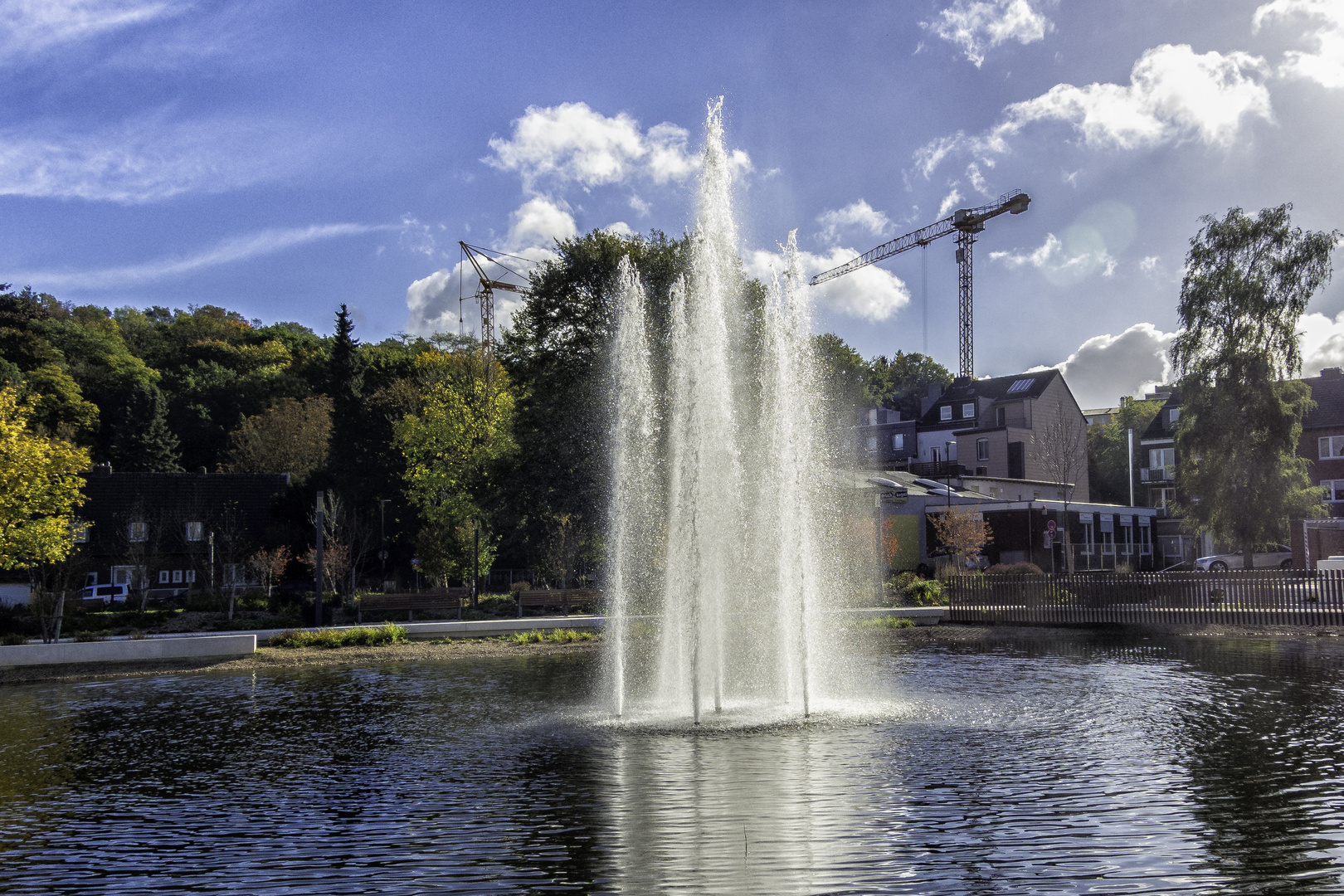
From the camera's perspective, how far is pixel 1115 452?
8388 cm

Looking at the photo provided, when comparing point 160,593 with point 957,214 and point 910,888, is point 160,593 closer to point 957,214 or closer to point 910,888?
point 910,888

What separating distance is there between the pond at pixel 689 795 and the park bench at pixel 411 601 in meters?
14.0

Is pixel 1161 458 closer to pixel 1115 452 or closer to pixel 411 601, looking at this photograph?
pixel 1115 452

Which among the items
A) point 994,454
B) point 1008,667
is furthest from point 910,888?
point 994,454

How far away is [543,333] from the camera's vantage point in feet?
124

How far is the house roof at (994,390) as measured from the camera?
73938 mm

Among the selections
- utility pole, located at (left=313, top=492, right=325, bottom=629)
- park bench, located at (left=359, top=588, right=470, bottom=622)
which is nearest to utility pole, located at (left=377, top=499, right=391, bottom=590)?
park bench, located at (left=359, top=588, right=470, bottom=622)

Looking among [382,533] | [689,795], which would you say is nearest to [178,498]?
[382,533]

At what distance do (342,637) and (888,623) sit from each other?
17.0 meters

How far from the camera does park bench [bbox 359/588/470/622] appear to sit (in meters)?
31.0

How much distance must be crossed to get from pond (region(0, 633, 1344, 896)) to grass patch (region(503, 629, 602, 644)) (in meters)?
9.46

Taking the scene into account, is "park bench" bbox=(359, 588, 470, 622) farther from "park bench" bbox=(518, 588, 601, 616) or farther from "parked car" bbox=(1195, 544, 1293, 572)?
"parked car" bbox=(1195, 544, 1293, 572)

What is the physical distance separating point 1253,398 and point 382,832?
41739mm

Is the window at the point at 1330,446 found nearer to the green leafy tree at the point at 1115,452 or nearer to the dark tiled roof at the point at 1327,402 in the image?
the dark tiled roof at the point at 1327,402
